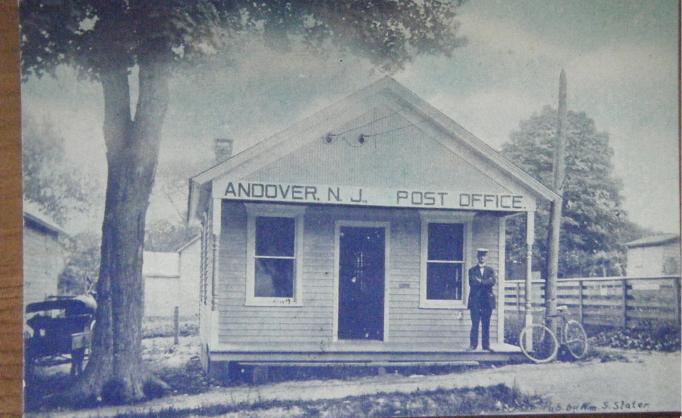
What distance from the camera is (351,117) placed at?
21.5ft

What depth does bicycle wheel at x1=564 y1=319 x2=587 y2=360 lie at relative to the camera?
6.92 meters

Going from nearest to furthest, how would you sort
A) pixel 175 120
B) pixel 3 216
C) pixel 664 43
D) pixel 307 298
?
pixel 3 216, pixel 175 120, pixel 307 298, pixel 664 43

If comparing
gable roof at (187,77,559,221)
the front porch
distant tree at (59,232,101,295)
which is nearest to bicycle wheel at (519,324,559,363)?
the front porch

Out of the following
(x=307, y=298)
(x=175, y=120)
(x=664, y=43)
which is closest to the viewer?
(x=175, y=120)

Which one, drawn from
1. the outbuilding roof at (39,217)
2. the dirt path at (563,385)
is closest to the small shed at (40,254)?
the outbuilding roof at (39,217)

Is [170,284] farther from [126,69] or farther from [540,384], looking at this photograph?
[540,384]

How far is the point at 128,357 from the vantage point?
6.04 m

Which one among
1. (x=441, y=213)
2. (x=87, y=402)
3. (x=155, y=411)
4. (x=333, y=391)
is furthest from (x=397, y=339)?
(x=87, y=402)

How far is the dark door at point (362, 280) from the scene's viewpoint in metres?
6.64

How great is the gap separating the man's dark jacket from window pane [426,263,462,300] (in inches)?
4.4

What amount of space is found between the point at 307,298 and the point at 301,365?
0.58m

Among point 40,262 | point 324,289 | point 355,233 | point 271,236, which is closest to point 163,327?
point 40,262

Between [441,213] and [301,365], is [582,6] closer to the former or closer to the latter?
[441,213]

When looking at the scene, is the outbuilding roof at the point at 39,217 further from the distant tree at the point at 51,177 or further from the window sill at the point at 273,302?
the window sill at the point at 273,302
